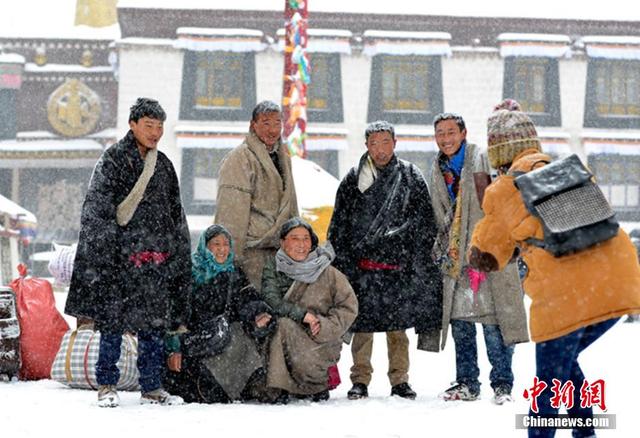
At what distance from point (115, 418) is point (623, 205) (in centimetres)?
2117

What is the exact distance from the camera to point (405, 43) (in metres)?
22.7

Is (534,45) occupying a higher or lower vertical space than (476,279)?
higher

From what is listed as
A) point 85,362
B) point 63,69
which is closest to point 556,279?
point 85,362

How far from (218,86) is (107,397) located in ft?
61.5

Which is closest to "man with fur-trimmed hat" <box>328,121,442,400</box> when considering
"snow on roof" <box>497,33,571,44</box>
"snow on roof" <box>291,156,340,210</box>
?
"snow on roof" <box>291,156,340,210</box>

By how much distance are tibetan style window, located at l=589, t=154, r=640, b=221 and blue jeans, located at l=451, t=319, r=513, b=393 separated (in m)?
19.4

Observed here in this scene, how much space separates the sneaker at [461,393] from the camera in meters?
5.07

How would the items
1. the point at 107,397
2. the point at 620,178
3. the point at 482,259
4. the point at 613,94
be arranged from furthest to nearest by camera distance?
the point at 613,94 → the point at 620,178 → the point at 107,397 → the point at 482,259

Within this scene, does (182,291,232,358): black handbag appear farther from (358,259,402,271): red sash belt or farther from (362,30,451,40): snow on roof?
(362,30,451,40): snow on roof

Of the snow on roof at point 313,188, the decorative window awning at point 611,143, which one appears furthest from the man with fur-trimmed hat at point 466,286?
the decorative window awning at point 611,143

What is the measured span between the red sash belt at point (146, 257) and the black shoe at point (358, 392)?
1327 mm

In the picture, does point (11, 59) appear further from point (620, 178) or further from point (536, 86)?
point (620, 178)

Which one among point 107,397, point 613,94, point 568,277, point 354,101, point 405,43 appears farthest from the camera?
point 613,94

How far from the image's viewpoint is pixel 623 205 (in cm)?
2352
